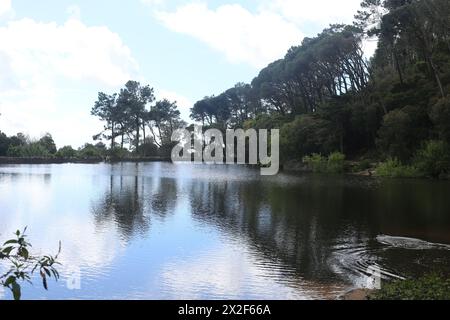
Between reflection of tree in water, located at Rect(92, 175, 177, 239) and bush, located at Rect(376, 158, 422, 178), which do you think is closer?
reflection of tree in water, located at Rect(92, 175, 177, 239)

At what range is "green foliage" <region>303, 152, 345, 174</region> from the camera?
4735cm

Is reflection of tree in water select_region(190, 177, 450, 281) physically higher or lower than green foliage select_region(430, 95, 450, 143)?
lower

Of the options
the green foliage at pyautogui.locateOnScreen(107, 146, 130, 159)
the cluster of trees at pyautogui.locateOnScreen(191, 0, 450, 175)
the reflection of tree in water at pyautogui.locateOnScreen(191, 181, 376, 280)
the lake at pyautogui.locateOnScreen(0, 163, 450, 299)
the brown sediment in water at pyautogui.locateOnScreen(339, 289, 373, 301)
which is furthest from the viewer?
the green foliage at pyautogui.locateOnScreen(107, 146, 130, 159)

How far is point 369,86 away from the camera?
51.8 metres

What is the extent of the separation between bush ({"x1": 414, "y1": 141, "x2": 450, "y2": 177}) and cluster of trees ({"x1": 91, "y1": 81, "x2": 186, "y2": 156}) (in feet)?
191

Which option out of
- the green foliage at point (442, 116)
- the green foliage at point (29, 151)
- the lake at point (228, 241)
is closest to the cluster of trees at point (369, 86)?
the green foliage at point (442, 116)

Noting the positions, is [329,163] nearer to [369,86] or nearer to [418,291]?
[369,86]

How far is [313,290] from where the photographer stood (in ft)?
28.1

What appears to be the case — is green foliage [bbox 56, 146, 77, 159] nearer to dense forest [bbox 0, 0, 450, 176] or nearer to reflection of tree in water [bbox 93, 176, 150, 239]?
dense forest [bbox 0, 0, 450, 176]

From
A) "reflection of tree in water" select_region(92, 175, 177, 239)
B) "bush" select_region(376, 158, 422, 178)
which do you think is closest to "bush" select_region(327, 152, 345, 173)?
"bush" select_region(376, 158, 422, 178)

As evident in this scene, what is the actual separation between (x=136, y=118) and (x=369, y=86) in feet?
174

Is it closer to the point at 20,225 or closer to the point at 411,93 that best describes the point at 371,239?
the point at 20,225

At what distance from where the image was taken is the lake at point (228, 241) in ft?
29.3

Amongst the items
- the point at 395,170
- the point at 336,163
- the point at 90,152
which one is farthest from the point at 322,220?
the point at 90,152
